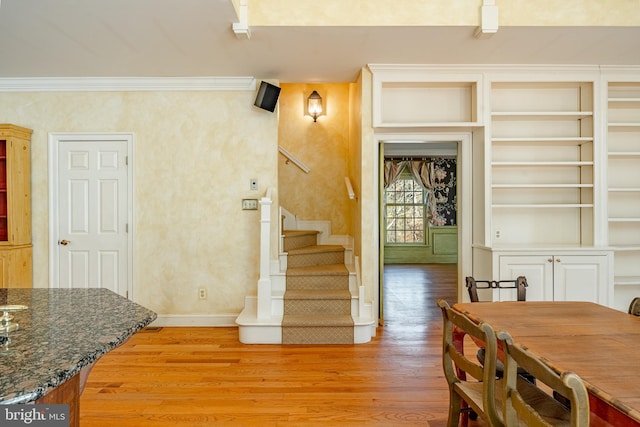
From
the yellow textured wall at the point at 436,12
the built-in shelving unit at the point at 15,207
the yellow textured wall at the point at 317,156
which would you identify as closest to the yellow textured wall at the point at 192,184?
the built-in shelving unit at the point at 15,207

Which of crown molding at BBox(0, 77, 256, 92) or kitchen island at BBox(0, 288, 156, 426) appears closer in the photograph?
kitchen island at BBox(0, 288, 156, 426)

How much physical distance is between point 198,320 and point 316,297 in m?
1.35

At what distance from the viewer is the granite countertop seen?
949 millimetres

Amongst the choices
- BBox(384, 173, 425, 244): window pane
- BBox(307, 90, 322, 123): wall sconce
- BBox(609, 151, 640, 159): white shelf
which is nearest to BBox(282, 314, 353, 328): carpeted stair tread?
BBox(307, 90, 322, 123): wall sconce

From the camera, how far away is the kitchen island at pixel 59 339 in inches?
37.5

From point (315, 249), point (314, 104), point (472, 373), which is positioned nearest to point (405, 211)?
point (314, 104)

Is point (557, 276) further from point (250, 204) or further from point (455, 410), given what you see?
point (250, 204)

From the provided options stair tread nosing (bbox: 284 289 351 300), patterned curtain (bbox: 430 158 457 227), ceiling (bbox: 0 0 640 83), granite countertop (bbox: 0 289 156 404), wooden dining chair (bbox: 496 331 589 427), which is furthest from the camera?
patterned curtain (bbox: 430 158 457 227)

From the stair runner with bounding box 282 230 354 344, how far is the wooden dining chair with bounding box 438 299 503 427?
1.76m

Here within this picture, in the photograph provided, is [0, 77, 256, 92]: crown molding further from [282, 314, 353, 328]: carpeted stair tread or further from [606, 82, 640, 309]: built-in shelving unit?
[606, 82, 640, 309]: built-in shelving unit

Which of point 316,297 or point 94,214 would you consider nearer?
point 316,297

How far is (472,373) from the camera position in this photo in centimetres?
175

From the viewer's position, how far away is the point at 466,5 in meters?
3.25

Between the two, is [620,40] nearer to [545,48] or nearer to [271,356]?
[545,48]
